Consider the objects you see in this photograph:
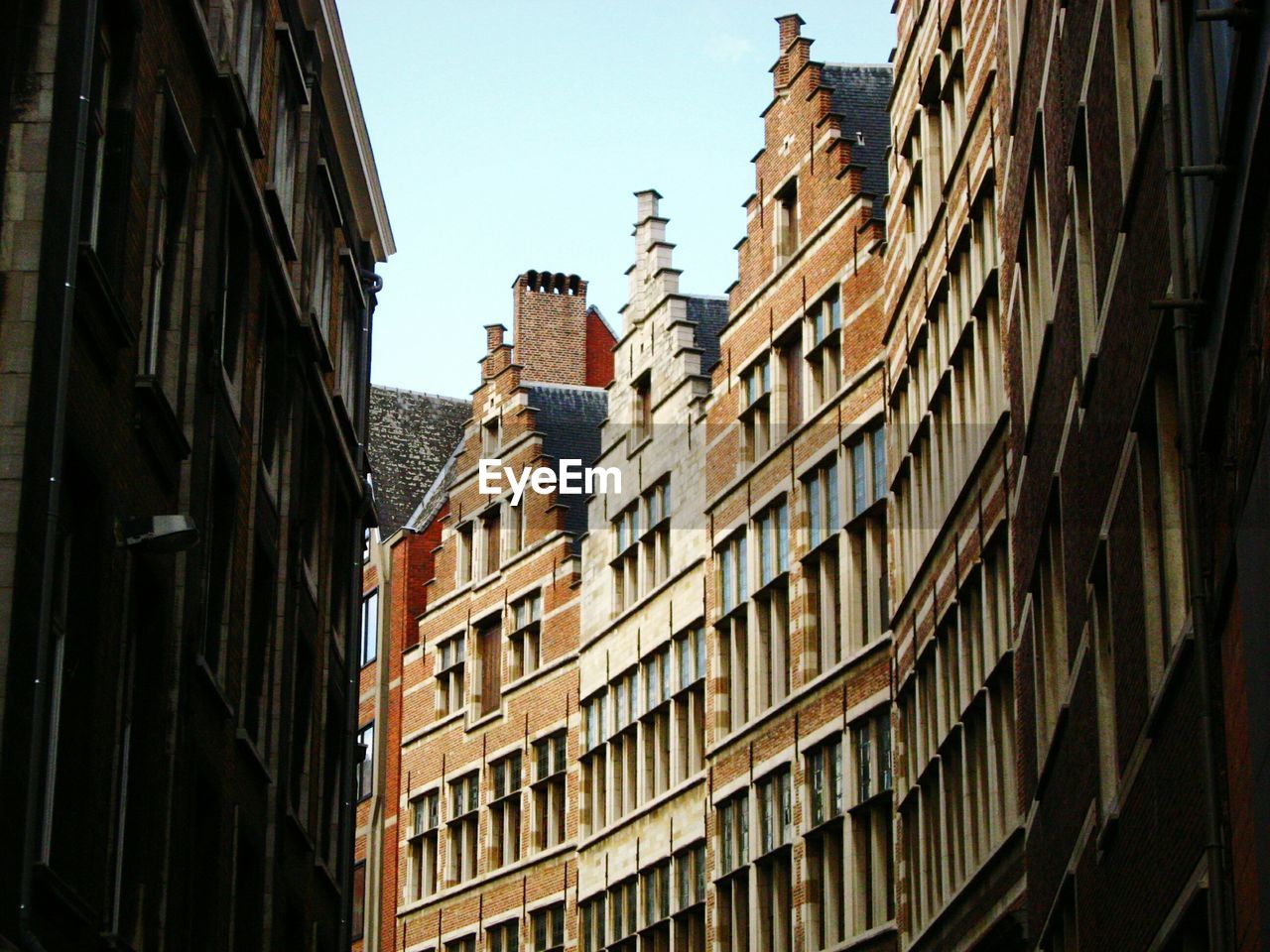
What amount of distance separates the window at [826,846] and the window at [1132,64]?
1385cm

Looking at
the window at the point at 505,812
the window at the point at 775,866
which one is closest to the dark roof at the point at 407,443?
the window at the point at 505,812

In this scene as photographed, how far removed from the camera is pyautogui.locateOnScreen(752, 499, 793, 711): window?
89.1 ft

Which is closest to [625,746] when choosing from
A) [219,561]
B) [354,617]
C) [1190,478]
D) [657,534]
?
[657,534]

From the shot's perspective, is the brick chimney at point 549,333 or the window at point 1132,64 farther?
the brick chimney at point 549,333

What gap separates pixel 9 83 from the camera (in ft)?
37.1

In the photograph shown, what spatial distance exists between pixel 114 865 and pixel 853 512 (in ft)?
44.4

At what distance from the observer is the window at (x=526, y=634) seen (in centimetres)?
3522

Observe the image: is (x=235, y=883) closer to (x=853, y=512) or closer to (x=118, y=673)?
(x=118, y=673)

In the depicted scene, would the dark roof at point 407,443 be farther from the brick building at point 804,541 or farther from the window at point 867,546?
the window at point 867,546

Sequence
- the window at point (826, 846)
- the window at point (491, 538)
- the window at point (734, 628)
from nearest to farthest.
→ the window at point (826, 846), the window at point (734, 628), the window at point (491, 538)

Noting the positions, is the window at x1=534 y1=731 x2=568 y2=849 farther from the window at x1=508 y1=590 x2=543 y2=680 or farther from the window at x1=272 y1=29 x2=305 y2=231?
the window at x1=272 y1=29 x2=305 y2=231

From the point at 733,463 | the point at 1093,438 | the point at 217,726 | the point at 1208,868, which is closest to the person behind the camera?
the point at 1208,868

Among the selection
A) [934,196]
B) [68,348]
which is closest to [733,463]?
[934,196]

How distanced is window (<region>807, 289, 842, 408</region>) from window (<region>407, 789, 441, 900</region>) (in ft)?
40.7
